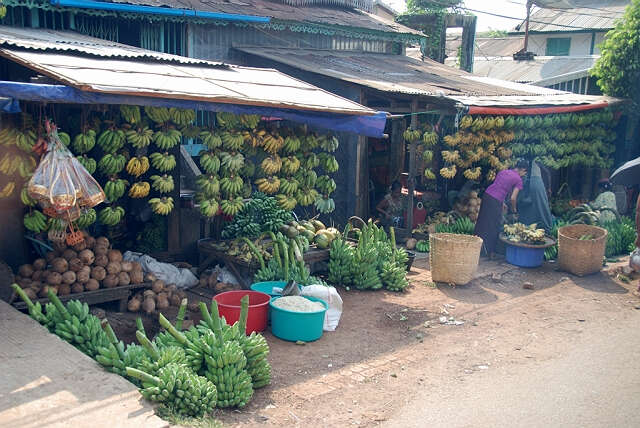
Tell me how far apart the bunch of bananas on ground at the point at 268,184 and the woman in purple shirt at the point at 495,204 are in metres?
4.17

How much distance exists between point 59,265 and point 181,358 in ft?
8.21

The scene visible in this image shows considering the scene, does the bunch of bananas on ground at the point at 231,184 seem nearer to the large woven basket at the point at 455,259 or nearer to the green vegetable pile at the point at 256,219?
the green vegetable pile at the point at 256,219

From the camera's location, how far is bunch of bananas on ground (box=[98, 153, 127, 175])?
22.8ft

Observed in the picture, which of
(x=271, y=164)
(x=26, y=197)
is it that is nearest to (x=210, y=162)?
(x=271, y=164)

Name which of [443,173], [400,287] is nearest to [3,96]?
[400,287]

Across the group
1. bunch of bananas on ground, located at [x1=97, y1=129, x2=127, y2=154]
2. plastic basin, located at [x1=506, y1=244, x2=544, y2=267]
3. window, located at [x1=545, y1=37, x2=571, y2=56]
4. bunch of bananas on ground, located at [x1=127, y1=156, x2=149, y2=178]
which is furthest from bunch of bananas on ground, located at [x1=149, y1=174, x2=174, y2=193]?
window, located at [x1=545, y1=37, x2=571, y2=56]

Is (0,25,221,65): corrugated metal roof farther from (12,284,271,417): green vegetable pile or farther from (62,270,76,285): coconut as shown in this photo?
(12,284,271,417): green vegetable pile

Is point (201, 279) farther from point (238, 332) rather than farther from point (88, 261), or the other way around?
point (238, 332)

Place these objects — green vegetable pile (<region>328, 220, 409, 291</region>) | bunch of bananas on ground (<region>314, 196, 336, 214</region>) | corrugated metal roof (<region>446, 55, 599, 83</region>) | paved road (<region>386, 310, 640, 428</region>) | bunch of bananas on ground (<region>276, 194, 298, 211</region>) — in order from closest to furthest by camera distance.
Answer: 1. paved road (<region>386, 310, 640, 428</region>)
2. bunch of bananas on ground (<region>276, 194, 298, 211</region>)
3. green vegetable pile (<region>328, 220, 409, 291</region>)
4. bunch of bananas on ground (<region>314, 196, 336, 214</region>)
5. corrugated metal roof (<region>446, 55, 599, 83</region>)

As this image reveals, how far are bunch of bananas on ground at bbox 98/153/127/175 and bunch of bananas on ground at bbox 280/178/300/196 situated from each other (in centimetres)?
234

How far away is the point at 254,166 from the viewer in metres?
8.61

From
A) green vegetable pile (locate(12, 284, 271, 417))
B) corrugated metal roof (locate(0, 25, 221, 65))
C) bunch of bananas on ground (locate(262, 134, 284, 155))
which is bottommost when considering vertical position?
green vegetable pile (locate(12, 284, 271, 417))

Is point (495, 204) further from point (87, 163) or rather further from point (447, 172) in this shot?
point (87, 163)

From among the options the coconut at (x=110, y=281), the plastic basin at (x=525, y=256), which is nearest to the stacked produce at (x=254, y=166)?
the coconut at (x=110, y=281)
